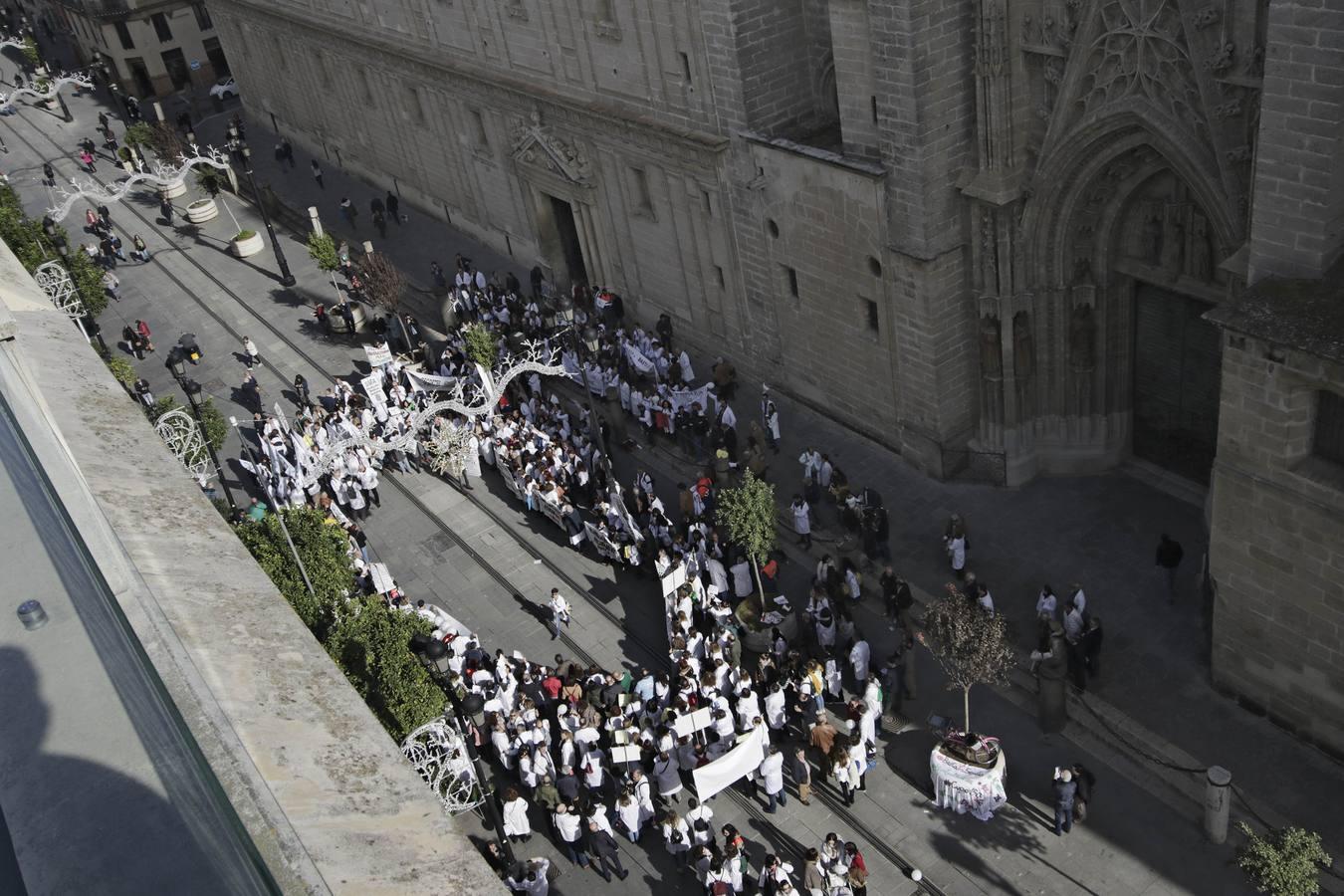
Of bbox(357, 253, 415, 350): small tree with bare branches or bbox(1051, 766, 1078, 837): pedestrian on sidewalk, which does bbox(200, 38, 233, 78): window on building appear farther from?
bbox(1051, 766, 1078, 837): pedestrian on sidewalk

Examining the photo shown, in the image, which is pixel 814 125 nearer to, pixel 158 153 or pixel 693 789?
pixel 693 789

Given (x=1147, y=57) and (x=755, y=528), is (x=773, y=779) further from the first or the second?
(x=1147, y=57)

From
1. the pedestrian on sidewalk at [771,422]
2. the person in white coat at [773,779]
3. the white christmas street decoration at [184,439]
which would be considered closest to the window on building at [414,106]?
the white christmas street decoration at [184,439]

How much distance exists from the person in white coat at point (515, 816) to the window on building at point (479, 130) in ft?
76.2

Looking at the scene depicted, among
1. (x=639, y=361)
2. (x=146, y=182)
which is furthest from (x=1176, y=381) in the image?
(x=146, y=182)

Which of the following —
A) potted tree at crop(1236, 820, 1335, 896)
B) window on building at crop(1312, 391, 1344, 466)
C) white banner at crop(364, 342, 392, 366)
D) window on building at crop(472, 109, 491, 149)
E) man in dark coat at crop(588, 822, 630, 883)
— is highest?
window on building at crop(1312, 391, 1344, 466)

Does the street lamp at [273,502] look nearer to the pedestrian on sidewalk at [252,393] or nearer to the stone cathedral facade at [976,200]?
the pedestrian on sidewalk at [252,393]

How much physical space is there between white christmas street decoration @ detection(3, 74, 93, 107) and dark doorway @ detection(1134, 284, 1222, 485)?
52025 mm

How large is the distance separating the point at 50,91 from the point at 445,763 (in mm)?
56205

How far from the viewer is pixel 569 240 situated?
35.9 m

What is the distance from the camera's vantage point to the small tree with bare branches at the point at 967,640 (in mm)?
17500

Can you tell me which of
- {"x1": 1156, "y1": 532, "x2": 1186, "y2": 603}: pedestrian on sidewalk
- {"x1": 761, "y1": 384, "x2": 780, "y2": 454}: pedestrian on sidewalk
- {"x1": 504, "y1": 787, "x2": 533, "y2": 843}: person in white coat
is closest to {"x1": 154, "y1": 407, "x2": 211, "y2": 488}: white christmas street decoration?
{"x1": 504, "y1": 787, "x2": 533, "y2": 843}: person in white coat

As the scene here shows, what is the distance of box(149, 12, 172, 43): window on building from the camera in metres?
63.8

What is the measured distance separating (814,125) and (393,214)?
20.9 meters
